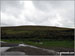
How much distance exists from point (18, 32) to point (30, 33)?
0.61 m

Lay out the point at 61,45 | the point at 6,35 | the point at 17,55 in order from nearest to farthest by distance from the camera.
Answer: the point at 17,55
the point at 6,35
the point at 61,45

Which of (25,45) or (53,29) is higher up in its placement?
(53,29)

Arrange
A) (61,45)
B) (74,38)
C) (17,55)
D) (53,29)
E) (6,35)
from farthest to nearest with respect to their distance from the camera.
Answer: (61,45) < (74,38) < (6,35) < (53,29) < (17,55)

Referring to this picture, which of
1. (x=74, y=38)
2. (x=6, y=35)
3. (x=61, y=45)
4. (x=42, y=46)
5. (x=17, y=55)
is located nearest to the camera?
(x=17, y=55)

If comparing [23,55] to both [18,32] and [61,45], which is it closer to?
[18,32]

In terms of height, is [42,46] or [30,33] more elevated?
[30,33]

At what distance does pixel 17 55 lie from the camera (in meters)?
5.90

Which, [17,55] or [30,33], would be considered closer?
[17,55]

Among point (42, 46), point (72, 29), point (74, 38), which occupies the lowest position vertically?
point (42, 46)

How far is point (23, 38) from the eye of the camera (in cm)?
712

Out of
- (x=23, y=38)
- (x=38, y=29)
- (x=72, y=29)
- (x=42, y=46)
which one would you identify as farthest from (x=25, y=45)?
(x=72, y=29)

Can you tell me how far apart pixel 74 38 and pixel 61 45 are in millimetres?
1077

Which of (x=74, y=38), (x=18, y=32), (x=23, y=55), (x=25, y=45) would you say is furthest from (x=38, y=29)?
(x=25, y=45)

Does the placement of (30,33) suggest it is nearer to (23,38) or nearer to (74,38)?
(23,38)
